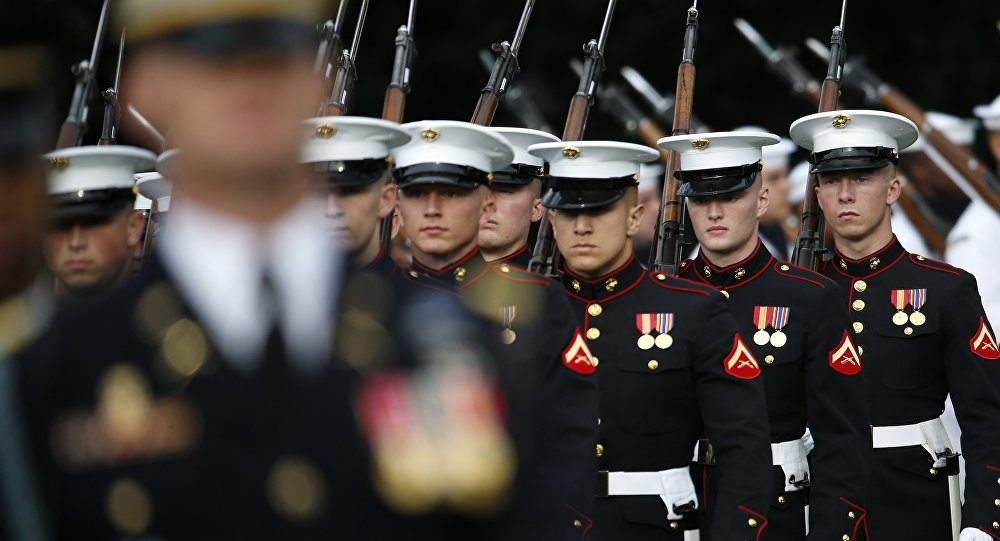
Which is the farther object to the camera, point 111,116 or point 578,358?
point 111,116

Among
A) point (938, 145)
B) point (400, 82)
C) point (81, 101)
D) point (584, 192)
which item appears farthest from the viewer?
point (938, 145)

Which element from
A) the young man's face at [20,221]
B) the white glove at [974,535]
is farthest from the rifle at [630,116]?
the young man's face at [20,221]

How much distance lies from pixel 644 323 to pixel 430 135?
0.88 metres

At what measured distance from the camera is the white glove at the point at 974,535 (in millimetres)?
5418

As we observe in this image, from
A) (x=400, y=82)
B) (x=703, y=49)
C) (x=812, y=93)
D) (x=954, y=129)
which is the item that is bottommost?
(x=400, y=82)

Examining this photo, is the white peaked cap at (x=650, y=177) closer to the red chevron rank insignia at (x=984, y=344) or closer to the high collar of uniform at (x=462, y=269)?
the red chevron rank insignia at (x=984, y=344)

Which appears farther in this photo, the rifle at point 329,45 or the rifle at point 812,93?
the rifle at point 812,93

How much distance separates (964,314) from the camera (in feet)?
18.8

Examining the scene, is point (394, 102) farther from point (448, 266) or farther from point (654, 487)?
point (654, 487)

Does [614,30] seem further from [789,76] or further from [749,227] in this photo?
[749,227]

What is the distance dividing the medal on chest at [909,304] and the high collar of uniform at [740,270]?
1.80ft

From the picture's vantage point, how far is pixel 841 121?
608cm

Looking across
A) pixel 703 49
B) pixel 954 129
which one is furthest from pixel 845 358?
pixel 703 49

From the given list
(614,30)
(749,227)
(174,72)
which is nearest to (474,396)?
(174,72)
